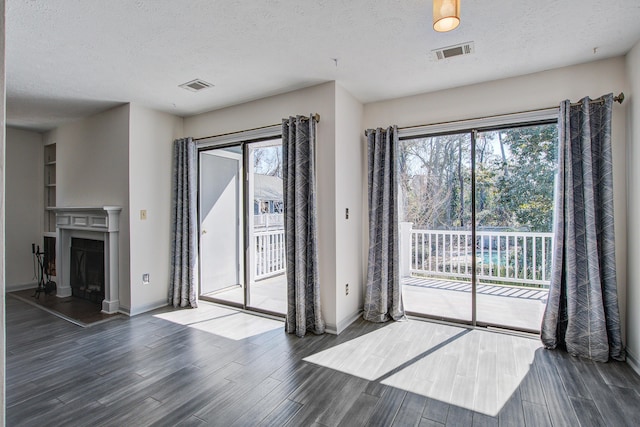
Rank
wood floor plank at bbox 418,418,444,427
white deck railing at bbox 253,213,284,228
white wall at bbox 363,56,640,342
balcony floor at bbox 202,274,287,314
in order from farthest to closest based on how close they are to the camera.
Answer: white deck railing at bbox 253,213,284,228, balcony floor at bbox 202,274,287,314, white wall at bbox 363,56,640,342, wood floor plank at bbox 418,418,444,427

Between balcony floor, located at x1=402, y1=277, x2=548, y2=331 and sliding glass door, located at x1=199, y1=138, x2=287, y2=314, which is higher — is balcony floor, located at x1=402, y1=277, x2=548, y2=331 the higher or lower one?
the lower one

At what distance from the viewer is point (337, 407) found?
6.76 ft

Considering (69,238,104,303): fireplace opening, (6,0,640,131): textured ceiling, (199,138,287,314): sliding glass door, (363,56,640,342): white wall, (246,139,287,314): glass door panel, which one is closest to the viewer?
(6,0,640,131): textured ceiling

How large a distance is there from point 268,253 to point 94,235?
254cm

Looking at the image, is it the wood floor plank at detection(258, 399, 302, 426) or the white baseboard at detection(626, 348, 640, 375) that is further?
the white baseboard at detection(626, 348, 640, 375)

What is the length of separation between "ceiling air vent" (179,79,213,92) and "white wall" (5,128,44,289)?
382cm

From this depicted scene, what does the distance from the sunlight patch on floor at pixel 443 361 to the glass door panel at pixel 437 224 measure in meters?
0.51

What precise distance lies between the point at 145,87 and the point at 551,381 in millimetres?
4524

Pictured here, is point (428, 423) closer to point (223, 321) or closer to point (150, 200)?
point (223, 321)

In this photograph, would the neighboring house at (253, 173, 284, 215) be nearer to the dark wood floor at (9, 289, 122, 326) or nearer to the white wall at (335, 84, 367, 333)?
the white wall at (335, 84, 367, 333)

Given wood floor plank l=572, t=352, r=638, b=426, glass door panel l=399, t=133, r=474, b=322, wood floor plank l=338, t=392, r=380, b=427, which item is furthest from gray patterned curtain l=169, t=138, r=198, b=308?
wood floor plank l=572, t=352, r=638, b=426

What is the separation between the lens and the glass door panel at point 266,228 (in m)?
4.74

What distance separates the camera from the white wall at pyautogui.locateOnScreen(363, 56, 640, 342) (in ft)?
8.96

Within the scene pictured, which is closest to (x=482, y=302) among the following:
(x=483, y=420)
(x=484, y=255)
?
(x=484, y=255)
